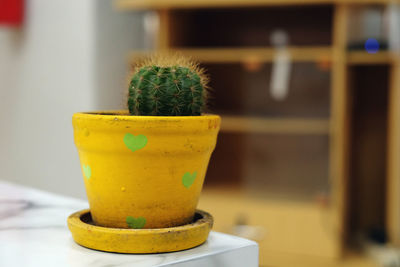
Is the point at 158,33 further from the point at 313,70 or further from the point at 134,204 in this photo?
the point at 134,204

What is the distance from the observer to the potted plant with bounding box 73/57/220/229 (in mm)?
652

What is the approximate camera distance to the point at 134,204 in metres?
0.67

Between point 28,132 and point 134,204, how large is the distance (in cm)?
272

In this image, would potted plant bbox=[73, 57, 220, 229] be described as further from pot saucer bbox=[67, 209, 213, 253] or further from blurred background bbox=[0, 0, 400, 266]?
blurred background bbox=[0, 0, 400, 266]

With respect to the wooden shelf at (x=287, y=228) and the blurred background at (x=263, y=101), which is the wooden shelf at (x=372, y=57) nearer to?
the blurred background at (x=263, y=101)

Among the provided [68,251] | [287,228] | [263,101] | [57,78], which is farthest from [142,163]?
[57,78]

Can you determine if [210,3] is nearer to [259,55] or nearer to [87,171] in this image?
[259,55]

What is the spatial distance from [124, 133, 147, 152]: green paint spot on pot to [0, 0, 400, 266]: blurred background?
1.68 meters

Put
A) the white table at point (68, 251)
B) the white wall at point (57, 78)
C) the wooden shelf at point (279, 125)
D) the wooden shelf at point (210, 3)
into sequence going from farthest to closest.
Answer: the white wall at point (57, 78) < the wooden shelf at point (279, 125) < the wooden shelf at point (210, 3) < the white table at point (68, 251)

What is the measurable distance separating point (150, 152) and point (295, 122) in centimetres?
179

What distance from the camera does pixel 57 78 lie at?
300cm

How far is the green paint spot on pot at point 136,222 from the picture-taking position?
26.7 inches

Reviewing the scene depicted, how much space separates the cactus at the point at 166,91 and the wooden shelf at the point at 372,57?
166 centimetres

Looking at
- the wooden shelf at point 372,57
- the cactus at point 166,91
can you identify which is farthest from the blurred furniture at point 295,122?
the cactus at point 166,91
